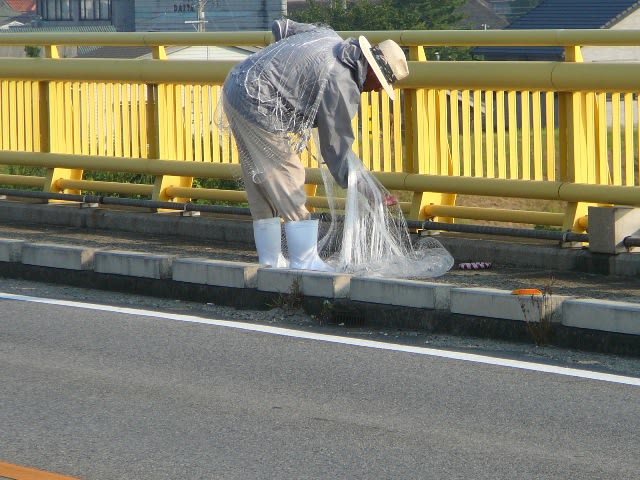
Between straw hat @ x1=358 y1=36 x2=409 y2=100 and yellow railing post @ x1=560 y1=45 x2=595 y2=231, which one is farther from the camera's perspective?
yellow railing post @ x1=560 y1=45 x2=595 y2=231

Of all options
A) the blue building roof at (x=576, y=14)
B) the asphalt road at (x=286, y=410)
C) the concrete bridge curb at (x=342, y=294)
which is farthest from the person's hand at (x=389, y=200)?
the blue building roof at (x=576, y=14)

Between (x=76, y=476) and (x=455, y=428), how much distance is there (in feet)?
5.56

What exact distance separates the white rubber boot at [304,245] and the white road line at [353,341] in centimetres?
74

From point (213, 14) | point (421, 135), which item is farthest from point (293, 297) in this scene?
point (213, 14)

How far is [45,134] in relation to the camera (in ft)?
38.4

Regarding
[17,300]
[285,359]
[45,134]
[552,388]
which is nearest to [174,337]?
[285,359]

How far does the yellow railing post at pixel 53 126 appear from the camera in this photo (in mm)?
11633

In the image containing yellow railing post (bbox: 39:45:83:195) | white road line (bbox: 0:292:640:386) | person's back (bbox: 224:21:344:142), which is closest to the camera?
white road line (bbox: 0:292:640:386)

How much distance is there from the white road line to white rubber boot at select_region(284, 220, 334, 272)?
0.74m

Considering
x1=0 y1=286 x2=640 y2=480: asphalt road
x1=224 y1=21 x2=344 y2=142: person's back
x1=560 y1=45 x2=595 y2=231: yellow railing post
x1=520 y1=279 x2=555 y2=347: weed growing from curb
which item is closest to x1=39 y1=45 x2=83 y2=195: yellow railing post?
x1=224 y1=21 x2=344 y2=142: person's back

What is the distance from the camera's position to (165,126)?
10930 millimetres

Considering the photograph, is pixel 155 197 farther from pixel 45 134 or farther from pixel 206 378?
pixel 206 378

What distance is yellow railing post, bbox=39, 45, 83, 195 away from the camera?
11.6 m

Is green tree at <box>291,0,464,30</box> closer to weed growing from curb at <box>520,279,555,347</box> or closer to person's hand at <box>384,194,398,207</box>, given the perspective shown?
person's hand at <box>384,194,398,207</box>
